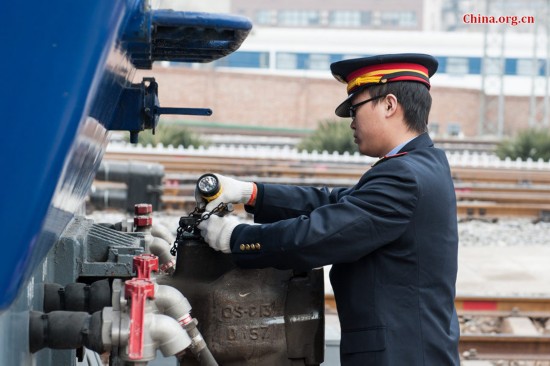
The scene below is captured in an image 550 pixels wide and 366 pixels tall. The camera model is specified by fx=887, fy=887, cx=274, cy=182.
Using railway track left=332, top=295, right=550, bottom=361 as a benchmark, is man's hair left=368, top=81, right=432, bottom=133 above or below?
above

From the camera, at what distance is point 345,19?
2894 inches

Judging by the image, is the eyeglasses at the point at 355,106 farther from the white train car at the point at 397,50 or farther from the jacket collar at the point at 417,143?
the white train car at the point at 397,50

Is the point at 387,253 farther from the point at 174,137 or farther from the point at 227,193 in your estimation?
the point at 174,137

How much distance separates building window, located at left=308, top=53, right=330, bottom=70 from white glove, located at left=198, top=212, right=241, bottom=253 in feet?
160

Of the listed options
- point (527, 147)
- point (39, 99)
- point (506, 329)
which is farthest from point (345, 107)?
point (527, 147)

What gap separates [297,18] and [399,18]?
8.75 m

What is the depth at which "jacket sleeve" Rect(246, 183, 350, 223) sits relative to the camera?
3248 millimetres

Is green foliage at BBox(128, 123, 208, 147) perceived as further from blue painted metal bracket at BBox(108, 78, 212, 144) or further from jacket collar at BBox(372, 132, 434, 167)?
jacket collar at BBox(372, 132, 434, 167)

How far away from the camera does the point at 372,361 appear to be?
9.12ft

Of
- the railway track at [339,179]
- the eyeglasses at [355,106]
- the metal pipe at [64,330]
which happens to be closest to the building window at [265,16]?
the railway track at [339,179]

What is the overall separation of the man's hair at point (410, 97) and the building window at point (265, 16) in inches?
2815

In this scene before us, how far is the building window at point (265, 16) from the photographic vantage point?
73250 mm

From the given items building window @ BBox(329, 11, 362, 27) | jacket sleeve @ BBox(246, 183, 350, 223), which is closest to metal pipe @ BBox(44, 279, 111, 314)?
jacket sleeve @ BBox(246, 183, 350, 223)

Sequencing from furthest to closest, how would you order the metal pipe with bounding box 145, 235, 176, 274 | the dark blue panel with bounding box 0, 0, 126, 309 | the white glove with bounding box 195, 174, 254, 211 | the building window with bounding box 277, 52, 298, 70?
the building window with bounding box 277, 52, 298, 70
the metal pipe with bounding box 145, 235, 176, 274
the white glove with bounding box 195, 174, 254, 211
the dark blue panel with bounding box 0, 0, 126, 309
